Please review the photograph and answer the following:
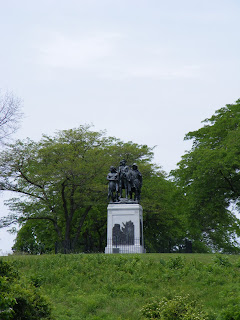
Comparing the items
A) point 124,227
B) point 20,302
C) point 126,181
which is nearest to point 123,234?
point 124,227

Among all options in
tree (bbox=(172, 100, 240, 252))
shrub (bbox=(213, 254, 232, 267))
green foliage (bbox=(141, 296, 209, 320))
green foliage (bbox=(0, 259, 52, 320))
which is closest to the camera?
green foliage (bbox=(0, 259, 52, 320))

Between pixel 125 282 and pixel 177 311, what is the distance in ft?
15.8

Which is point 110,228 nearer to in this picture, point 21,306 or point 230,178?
point 230,178

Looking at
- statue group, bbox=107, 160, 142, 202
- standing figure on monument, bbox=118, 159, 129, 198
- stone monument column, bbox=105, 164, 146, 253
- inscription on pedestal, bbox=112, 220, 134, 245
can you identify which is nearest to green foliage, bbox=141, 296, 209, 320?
stone monument column, bbox=105, 164, 146, 253

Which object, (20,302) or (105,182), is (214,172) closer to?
(105,182)

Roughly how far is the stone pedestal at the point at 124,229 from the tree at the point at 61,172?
7509 millimetres

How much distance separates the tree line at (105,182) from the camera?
96.8ft

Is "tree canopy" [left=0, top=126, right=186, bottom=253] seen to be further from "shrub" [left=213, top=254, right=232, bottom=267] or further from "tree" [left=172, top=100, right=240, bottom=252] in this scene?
"shrub" [left=213, top=254, right=232, bottom=267]

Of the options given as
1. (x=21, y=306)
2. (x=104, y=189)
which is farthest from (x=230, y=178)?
(x=21, y=306)

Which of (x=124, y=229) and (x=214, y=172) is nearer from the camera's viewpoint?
(x=124, y=229)

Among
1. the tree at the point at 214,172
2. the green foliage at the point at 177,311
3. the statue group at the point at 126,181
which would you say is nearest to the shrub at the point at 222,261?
the green foliage at the point at 177,311

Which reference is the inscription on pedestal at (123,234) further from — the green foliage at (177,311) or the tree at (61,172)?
the green foliage at (177,311)

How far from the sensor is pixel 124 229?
928 inches

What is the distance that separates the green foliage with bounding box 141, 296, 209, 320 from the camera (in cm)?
1014
